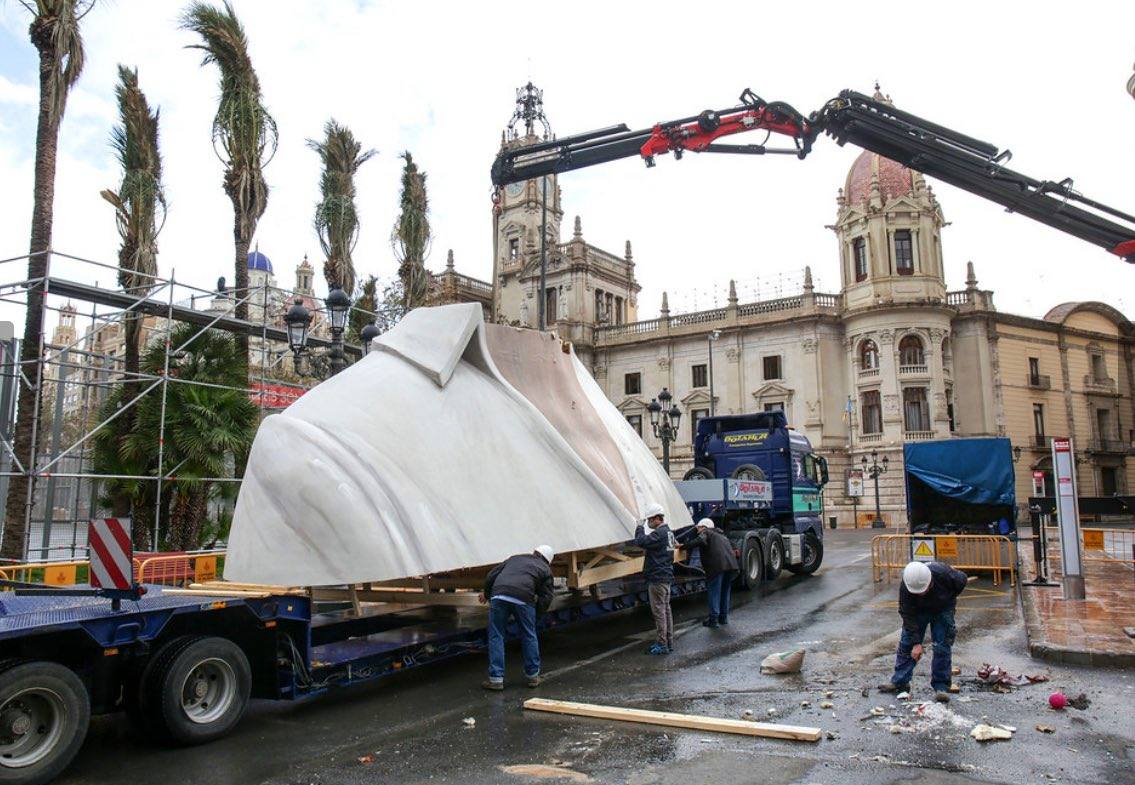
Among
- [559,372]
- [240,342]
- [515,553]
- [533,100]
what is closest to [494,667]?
[515,553]

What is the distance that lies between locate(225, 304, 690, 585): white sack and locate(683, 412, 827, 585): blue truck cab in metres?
6.88

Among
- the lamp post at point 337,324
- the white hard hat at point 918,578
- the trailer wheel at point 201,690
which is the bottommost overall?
the trailer wheel at point 201,690

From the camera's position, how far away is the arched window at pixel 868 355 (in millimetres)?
46469

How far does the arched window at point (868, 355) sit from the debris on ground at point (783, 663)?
4061cm

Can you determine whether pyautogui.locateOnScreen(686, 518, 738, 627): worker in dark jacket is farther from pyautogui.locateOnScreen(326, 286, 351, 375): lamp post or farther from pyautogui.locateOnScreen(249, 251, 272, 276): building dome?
pyautogui.locateOnScreen(249, 251, 272, 276): building dome

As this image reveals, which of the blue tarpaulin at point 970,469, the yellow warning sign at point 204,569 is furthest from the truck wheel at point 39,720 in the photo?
the blue tarpaulin at point 970,469

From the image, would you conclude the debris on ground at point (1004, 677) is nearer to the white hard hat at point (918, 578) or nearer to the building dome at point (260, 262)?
the white hard hat at point (918, 578)

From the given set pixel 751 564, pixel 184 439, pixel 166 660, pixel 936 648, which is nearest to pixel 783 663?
pixel 936 648

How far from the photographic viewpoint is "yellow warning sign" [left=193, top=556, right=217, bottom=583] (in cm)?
1230

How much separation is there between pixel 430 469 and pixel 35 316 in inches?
411

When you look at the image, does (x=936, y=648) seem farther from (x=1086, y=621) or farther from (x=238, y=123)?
(x=238, y=123)

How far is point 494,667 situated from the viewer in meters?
8.04

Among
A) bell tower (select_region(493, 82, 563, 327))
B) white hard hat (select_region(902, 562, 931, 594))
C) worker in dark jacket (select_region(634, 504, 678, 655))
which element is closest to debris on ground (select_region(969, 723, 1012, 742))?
white hard hat (select_region(902, 562, 931, 594))

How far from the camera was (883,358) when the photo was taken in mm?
45562
